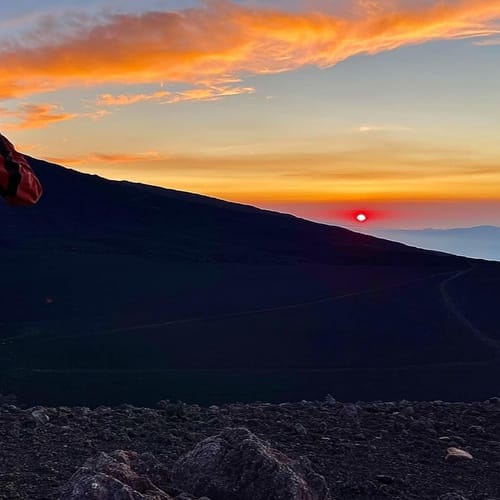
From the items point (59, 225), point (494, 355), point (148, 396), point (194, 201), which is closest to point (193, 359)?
point (148, 396)

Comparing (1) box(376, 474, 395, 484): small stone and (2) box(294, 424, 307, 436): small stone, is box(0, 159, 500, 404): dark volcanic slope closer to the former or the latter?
(2) box(294, 424, 307, 436): small stone

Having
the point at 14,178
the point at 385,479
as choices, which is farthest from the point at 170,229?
the point at 14,178

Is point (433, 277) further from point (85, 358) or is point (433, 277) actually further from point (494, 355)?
point (85, 358)

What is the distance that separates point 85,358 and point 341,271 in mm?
25839

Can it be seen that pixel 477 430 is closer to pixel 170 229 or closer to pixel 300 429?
pixel 300 429

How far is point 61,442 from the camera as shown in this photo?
7.47 metres

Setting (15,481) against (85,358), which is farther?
(85,358)

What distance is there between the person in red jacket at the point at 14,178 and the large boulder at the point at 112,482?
2411 mm

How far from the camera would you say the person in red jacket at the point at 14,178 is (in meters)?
2.86

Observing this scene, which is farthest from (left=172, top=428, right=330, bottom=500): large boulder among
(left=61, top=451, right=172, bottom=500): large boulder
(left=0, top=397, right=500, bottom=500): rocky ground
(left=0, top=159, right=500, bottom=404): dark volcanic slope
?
(left=0, top=159, right=500, bottom=404): dark volcanic slope

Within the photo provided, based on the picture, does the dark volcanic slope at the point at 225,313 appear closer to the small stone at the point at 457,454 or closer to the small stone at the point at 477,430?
the small stone at the point at 477,430

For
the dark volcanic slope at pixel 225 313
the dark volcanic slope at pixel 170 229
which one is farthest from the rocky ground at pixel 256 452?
the dark volcanic slope at pixel 170 229

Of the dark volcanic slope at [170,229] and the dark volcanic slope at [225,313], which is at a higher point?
the dark volcanic slope at [170,229]

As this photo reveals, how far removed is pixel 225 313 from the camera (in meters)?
31.3
